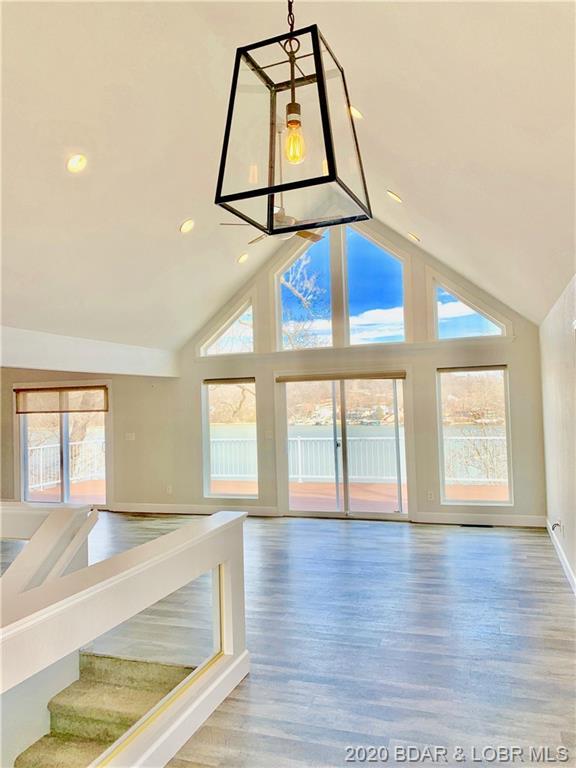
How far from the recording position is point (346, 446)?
7004 millimetres

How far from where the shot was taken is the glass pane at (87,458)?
26.9ft

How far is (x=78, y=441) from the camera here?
837 centimetres

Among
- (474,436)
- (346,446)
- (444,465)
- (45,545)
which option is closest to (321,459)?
(346,446)

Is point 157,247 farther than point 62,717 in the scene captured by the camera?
Answer: Yes

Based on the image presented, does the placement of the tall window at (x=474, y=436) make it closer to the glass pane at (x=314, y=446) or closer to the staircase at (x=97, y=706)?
the glass pane at (x=314, y=446)

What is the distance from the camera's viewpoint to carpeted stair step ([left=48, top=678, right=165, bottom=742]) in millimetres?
2559

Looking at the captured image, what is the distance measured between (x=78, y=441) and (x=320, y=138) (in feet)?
25.6

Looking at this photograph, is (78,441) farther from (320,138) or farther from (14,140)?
(320,138)

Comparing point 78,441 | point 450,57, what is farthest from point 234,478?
point 450,57

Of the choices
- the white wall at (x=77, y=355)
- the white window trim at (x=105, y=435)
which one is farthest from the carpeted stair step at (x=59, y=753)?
the white window trim at (x=105, y=435)

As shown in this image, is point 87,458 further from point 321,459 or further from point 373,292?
point 373,292

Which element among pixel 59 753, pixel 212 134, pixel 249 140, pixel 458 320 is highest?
pixel 212 134

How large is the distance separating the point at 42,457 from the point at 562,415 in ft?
25.3

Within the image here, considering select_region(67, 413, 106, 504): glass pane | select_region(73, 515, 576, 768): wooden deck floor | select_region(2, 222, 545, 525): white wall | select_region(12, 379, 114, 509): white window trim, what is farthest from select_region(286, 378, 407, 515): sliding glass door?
select_region(67, 413, 106, 504): glass pane
